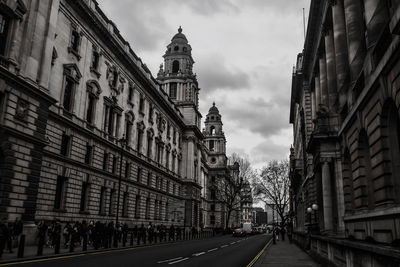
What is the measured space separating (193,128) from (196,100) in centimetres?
780

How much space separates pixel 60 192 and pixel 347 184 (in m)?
20.1

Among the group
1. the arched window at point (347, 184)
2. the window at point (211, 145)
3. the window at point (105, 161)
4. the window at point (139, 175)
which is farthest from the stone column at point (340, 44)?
the window at point (211, 145)

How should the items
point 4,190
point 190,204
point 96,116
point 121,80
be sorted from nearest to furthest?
point 4,190
point 96,116
point 121,80
point 190,204

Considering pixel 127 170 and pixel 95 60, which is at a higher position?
pixel 95 60

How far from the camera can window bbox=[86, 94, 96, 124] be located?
103 feet

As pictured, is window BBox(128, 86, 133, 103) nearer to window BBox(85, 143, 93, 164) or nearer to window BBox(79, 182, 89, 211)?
window BBox(85, 143, 93, 164)

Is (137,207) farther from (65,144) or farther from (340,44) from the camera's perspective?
(340,44)

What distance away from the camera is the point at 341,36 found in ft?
75.0

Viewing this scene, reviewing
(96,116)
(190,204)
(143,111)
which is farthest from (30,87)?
(190,204)

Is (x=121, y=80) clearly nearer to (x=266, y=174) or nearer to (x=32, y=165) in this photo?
(x=32, y=165)

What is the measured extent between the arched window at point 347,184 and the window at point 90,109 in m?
21.9

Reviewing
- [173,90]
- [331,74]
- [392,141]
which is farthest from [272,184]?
[392,141]

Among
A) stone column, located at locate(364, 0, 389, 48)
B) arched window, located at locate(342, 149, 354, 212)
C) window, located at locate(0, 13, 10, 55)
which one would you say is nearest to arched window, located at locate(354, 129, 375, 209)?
arched window, located at locate(342, 149, 354, 212)

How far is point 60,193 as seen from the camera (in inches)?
1034
